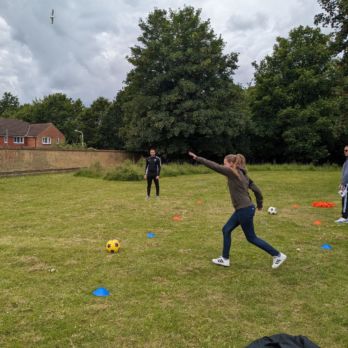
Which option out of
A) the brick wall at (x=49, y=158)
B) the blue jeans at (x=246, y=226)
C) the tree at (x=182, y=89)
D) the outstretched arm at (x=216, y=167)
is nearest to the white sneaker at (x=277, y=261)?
the blue jeans at (x=246, y=226)

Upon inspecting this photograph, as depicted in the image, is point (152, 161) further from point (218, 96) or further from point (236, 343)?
point (218, 96)

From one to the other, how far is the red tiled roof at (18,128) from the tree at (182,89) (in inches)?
1212

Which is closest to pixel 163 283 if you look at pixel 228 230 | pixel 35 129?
pixel 228 230

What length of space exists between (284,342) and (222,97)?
107 feet

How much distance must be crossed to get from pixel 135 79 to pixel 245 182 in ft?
103

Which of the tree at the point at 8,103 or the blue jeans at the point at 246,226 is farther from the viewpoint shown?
the tree at the point at 8,103

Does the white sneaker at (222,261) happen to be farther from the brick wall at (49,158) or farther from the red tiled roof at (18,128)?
the red tiled roof at (18,128)

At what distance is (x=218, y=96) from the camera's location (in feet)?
112

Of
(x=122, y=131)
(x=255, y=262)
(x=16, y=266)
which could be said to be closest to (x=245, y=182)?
(x=255, y=262)

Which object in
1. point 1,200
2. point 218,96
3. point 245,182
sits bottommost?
point 1,200

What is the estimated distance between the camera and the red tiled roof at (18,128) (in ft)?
191

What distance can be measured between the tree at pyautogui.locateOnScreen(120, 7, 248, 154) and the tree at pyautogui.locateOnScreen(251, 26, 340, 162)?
387 cm

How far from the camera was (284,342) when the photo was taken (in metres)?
3.31

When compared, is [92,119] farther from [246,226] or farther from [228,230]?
[246,226]
